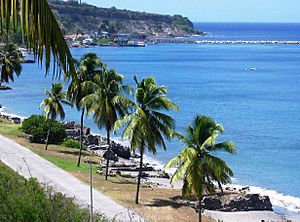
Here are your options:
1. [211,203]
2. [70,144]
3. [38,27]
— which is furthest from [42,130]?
[38,27]

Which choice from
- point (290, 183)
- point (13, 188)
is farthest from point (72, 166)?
point (13, 188)

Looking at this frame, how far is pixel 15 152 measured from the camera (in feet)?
134

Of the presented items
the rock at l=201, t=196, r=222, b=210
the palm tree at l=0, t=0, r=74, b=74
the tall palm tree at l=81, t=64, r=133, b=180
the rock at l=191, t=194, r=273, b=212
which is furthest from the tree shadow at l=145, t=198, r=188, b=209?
the palm tree at l=0, t=0, r=74, b=74

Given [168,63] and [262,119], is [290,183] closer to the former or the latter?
[262,119]

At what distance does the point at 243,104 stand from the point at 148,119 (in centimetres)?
6252

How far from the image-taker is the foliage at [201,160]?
25.4 meters

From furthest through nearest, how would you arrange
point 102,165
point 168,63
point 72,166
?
point 168,63 < point 102,165 < point 72,166

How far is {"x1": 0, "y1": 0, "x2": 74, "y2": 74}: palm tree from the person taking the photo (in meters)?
4.68

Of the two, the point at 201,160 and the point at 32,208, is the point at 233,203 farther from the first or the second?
the point at 32,208

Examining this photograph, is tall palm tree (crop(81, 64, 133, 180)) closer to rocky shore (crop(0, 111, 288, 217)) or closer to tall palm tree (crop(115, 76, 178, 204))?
rocky shore (crop(0, 111, 288, 217))

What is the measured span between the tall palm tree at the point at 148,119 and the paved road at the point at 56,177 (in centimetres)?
342

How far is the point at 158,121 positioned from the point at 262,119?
4802 cm

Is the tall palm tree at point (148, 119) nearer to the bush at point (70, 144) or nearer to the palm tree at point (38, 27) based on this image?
the bush at point (70, 144)

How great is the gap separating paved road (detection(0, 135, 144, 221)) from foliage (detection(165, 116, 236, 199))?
2880 millimetres
